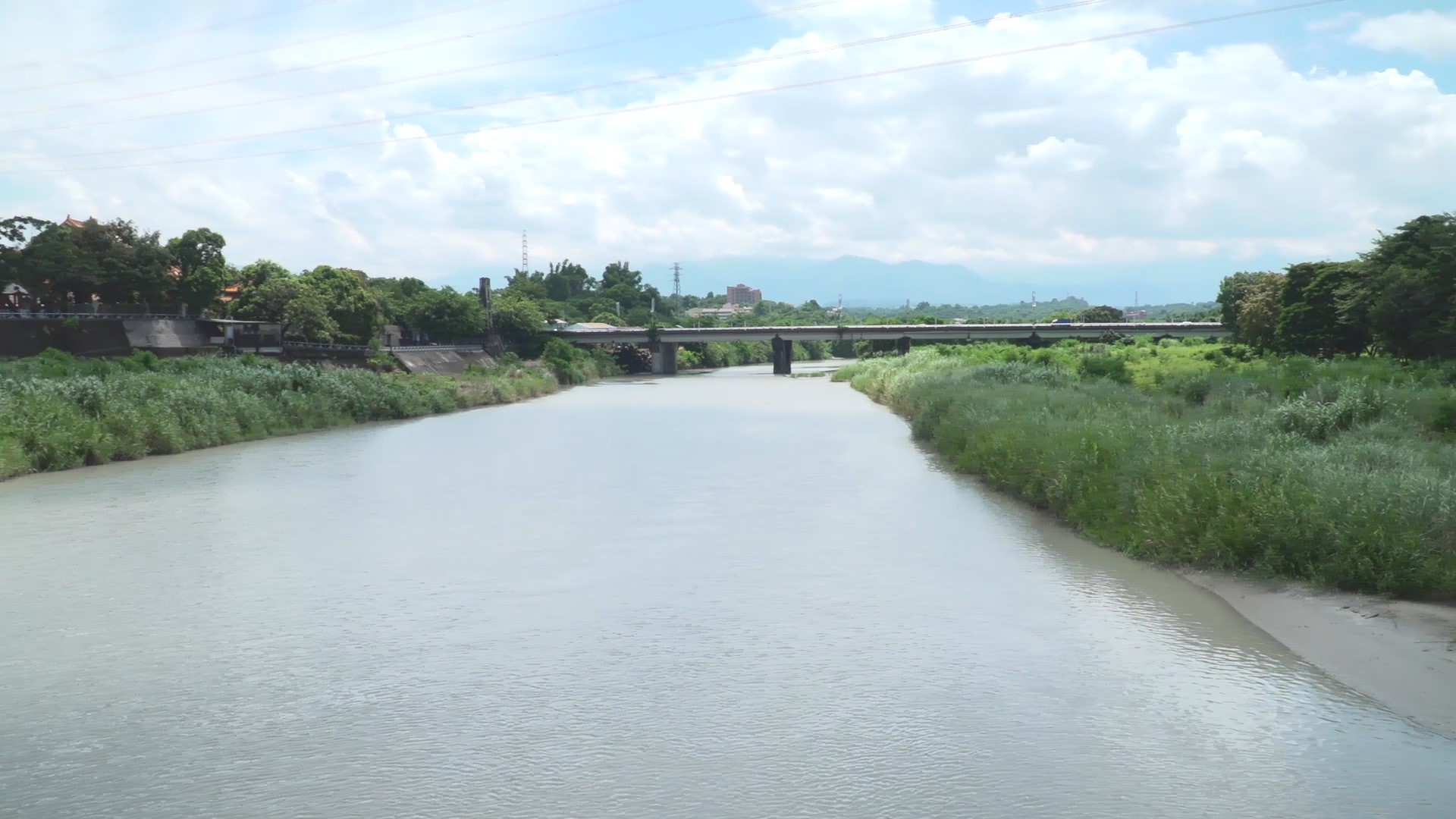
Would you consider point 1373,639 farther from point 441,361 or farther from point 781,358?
point 781,358

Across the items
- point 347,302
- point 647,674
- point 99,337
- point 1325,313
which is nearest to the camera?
point 647,674

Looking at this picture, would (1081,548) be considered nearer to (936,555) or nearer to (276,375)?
(936,555)

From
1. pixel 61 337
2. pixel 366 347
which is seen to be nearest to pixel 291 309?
pixel 366 347

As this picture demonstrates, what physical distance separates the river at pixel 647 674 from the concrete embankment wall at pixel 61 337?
28656 mm

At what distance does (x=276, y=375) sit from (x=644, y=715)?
34164 millimetres

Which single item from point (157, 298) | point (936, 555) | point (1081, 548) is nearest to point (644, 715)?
point (936, 555)

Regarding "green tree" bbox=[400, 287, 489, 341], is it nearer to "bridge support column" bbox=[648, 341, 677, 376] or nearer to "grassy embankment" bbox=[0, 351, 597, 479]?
"bridge support column" bbox=[648, 341, 677, 376]

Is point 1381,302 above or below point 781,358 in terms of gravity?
above

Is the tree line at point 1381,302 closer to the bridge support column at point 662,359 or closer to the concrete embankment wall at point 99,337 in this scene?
the concrete embankment wall at point 99,337

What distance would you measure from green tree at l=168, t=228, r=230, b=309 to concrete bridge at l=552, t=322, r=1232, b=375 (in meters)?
30.6

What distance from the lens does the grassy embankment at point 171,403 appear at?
1071 inches

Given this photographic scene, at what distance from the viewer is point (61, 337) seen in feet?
153

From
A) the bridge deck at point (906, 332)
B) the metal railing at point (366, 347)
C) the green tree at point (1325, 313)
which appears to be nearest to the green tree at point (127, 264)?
the metal railing at point (366, 347)

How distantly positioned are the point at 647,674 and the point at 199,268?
5420 centimetres
